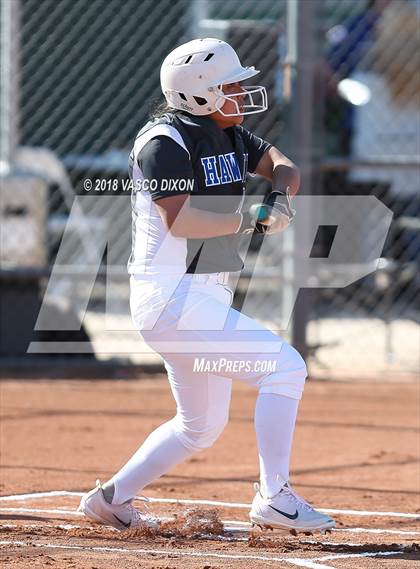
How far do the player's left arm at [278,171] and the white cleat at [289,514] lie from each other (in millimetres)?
1179

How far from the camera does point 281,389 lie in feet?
14.0

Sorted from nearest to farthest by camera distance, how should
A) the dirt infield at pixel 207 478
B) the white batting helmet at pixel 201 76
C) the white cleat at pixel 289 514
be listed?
the dirt infield at pixel 207 478 < the white cleat at pixel 289 514 < the white batting helmet at pixel 201 76

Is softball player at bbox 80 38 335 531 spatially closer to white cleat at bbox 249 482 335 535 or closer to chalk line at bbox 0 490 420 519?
white cleat at bbox 249 482 335 535

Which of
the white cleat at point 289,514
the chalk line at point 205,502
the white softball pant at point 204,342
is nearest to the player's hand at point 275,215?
the white softball pant at point 204,342

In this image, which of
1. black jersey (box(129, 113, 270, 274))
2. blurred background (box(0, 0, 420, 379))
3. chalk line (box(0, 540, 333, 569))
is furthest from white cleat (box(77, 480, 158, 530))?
blurred background (box(0, 0, 420, 379))

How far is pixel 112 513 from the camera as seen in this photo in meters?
4.56

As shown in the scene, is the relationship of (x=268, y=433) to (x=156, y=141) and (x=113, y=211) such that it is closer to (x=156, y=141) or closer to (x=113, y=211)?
(x=156, y=141)

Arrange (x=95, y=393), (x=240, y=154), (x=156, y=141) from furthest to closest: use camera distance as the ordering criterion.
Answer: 1. (x=95, y=393)
2. (x=240, y=154)
3. (x=156, y=141)

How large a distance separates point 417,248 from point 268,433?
7.53m

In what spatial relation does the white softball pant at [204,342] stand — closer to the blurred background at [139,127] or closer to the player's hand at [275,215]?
the player's hand at [275,215]

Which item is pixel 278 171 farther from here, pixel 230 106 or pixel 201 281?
pixel 201 281

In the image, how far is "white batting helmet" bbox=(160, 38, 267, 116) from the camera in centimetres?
434

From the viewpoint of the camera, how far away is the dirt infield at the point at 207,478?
13.3 ft

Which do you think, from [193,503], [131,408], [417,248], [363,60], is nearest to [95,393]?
[131,408]
